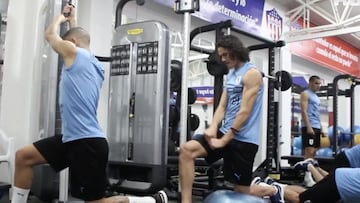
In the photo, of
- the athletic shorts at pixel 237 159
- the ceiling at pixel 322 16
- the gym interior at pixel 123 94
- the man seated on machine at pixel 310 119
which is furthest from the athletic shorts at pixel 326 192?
the ceiling at pixel 322 16

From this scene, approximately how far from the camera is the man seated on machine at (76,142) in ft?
8.77

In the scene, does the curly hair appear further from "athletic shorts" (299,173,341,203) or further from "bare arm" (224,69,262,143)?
"athletic shorts" (299,173,341,203)

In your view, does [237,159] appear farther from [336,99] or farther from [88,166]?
[336,99]

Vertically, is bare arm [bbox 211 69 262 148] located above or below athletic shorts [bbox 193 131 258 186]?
above

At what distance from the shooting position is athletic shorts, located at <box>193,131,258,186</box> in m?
3.14

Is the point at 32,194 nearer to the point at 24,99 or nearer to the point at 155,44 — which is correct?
the point at 24,99

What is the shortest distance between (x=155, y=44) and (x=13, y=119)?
5.13 feet

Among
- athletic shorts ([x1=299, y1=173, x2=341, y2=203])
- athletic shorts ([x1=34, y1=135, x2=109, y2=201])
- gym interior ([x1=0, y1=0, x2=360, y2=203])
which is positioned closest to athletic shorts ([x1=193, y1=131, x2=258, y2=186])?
gym interior ([x1=0, y1=0, x2=360, y2=203])

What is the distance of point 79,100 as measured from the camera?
107 inches

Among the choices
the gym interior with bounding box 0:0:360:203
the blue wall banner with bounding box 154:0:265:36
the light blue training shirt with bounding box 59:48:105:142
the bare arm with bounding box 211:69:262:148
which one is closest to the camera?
the light blue training shirt with bounding box 59:48:105:142

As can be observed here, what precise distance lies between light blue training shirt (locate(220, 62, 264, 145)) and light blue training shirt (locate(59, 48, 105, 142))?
1.08 metres

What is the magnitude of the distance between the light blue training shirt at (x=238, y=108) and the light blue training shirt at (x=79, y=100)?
1.08 meters

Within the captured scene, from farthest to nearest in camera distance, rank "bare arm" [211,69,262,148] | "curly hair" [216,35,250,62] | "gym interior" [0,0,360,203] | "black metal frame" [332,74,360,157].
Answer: "black metal frame" [332,74,360,157] → "gym interior" [0,0,360,203] → "curly hair" [216,35,250,62] → "bare arm" [211,69,262,148]

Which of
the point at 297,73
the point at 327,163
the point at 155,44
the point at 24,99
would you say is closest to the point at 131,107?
the point at 155,44
